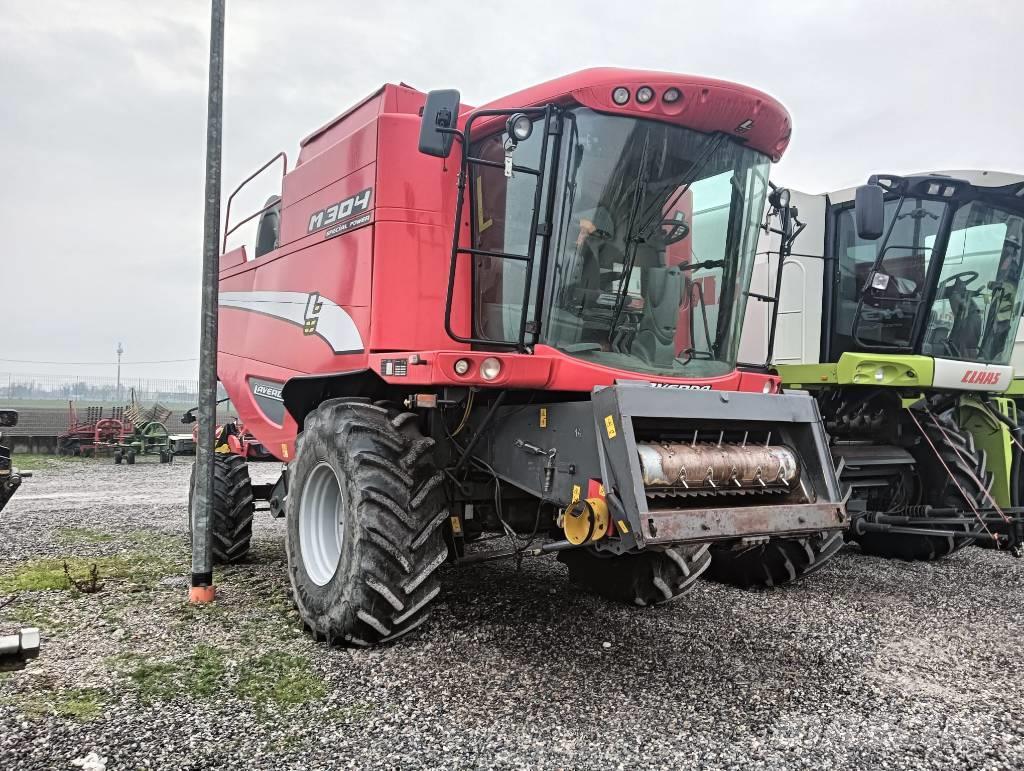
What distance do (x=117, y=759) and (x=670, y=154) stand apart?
3.48 meters

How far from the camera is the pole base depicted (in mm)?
5031

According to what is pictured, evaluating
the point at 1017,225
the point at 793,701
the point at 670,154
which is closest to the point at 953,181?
the point at 1017,225

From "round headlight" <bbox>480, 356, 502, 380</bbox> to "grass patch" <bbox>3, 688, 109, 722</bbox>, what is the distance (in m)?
2.12

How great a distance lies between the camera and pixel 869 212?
5035 mm

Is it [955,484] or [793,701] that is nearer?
[793,701]

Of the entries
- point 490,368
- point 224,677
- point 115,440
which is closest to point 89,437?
point 115,440

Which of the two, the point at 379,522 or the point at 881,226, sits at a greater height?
the point at 881,226

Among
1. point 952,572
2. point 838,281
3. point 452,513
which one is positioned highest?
point 838,281

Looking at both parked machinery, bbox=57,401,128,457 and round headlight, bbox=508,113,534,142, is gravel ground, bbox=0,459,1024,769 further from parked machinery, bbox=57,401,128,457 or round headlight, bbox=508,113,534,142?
parked machinery, bbox=57,401,128,457

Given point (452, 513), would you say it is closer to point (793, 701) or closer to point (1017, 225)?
point (793, 701)

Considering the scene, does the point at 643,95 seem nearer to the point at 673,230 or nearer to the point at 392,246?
the point at 673,230

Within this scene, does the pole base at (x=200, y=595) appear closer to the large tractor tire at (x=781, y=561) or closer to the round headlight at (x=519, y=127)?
the round headlight at (x=519, y=127)

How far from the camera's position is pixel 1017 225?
6832 mm

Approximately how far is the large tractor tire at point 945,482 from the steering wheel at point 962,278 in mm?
1127
